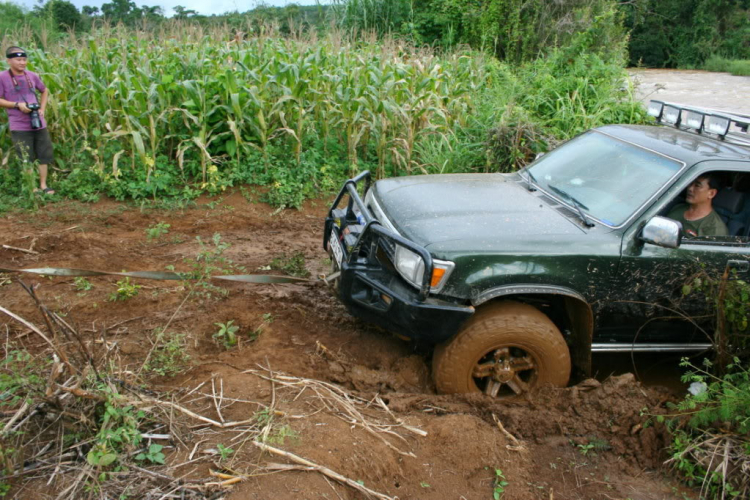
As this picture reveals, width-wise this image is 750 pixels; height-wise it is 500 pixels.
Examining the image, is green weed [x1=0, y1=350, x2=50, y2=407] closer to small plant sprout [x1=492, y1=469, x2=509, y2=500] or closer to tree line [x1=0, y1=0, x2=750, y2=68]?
small plant sprout [x1=492, y1=469, x2=509, y2=500]

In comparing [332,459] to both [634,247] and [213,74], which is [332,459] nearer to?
[634,247]

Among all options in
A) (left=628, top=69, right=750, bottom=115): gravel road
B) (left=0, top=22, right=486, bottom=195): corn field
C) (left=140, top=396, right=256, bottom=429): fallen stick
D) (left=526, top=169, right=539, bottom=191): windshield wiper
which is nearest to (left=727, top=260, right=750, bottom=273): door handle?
(left=526, top=169, right=539, bottom=191): windshield wiper

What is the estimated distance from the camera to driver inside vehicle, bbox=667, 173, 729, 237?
4.20 meters

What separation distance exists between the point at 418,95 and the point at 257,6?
721cm

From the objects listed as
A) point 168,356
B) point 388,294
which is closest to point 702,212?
point 388,294

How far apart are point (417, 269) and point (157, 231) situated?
12.4ft

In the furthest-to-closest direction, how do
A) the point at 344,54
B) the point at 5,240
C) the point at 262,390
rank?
1. the point at 344,54
2. the point at 5,240
3. the point at 262,390

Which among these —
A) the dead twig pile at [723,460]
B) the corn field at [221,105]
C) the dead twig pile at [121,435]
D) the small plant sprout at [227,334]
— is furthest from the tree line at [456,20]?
the dead twig pile at [723,460]

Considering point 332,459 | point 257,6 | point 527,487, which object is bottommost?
point 527,487

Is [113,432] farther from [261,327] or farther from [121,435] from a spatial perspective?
[261,327]

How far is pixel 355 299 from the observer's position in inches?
153

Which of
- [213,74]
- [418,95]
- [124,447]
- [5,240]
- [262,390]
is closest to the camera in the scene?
[124,447]

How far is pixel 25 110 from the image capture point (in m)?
7.20

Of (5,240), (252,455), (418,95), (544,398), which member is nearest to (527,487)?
(544,398)
